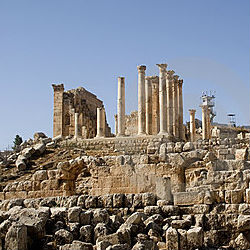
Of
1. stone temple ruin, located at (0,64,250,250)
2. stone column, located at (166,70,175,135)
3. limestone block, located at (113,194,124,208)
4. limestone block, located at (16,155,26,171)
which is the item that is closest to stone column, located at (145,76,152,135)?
stone column, located at (166,70,175,135)

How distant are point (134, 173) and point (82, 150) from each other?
17153mm

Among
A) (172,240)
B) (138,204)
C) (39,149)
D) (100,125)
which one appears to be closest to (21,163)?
(39,149)

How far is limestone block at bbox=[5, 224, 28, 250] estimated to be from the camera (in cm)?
959

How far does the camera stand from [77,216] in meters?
11.2

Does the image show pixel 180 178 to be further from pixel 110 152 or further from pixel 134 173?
pixel 110 152

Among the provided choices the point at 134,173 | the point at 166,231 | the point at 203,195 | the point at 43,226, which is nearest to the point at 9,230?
the point at 43,226

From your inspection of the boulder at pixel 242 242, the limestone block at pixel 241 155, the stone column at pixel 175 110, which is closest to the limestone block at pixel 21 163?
the stone column at pixel 175 110

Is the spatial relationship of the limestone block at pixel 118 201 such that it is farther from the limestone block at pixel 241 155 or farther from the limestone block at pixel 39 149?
the limestone block at pixel 39 149

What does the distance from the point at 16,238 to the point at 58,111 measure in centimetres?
3684

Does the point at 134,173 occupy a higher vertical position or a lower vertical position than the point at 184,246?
higher

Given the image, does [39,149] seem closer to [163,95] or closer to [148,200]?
[163,95]

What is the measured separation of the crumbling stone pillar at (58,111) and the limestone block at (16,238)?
3551cm

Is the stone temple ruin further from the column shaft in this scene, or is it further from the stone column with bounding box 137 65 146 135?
the column shaft

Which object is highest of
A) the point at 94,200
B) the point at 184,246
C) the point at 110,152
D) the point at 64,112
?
the point at 64,112
